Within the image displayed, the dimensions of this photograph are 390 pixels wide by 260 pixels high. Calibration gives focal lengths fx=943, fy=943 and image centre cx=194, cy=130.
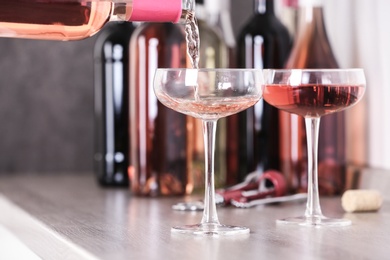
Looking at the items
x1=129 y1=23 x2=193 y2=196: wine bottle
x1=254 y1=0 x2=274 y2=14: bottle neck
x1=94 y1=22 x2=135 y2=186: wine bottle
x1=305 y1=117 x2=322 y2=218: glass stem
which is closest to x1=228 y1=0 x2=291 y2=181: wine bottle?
x1=254 y1=0 x2=274 y2=14: bottle neck

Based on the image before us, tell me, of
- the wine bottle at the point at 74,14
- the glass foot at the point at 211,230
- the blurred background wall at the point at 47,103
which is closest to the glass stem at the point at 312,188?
the glass foot at the point at 211,230

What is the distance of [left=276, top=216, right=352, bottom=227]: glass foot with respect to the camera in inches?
49.1

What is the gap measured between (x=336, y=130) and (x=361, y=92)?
397 millimetres

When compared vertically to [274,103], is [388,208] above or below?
below

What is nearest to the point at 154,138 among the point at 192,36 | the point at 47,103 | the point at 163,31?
the point at 163,31

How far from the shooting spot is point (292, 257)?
98cm

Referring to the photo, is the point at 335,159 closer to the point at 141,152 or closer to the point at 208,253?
the point at 141,152

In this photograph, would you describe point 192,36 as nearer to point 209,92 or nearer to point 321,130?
point 209,92

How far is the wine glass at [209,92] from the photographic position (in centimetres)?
116

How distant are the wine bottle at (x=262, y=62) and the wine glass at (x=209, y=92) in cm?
50

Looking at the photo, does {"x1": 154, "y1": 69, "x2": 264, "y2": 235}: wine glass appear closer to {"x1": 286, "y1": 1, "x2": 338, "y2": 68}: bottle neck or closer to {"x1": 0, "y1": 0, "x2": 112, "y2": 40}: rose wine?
{"x1": 0, "y1": 0, "x2": 112, "y2": 40}: rose wine

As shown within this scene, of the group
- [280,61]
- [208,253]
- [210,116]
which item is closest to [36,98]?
[280,61]

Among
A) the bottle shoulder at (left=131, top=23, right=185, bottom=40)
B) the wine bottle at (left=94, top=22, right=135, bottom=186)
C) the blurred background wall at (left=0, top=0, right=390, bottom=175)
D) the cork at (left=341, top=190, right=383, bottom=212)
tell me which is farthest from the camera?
the blurred background wall at (left=0, top=0, right=390, bottom=175)

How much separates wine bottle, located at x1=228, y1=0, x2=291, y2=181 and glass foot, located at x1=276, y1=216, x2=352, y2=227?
0.40 meters
